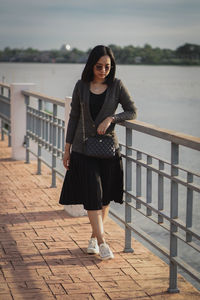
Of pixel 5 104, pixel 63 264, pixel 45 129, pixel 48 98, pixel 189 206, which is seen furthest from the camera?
pixel 5 104

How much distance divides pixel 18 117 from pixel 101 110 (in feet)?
17.8

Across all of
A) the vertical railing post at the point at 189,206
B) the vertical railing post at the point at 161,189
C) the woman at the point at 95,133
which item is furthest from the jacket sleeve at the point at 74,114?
the vertical railing post at the point at 189,206

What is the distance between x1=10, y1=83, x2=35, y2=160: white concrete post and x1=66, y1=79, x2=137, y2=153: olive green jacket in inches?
201

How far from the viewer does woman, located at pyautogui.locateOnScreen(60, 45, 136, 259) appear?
502 cm

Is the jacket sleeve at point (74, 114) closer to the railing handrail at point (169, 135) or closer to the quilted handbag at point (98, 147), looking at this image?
the quilted handbag at point (98, 147)

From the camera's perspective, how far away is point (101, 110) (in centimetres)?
503

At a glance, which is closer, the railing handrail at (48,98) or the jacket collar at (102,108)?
the jacket collar at (102,108)

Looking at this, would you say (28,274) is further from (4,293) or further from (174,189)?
(174,189)

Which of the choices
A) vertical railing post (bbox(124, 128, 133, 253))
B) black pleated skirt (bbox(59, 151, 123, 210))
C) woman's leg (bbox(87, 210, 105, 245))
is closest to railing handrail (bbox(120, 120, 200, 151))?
vertical railing post (bbox(124, 128, 133, 253))

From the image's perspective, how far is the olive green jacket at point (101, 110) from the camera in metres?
5.04

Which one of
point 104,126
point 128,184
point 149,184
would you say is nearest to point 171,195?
point 149,184

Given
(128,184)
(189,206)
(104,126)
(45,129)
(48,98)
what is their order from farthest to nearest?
1. (45,129)
2. (48,98)
3. (128,184)
4. (104,126)
5. (189,206)

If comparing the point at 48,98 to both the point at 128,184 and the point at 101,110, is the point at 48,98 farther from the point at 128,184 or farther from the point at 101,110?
the point at 101,110

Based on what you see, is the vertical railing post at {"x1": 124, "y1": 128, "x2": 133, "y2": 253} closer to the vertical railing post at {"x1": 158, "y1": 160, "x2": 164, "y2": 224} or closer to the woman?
the woman
